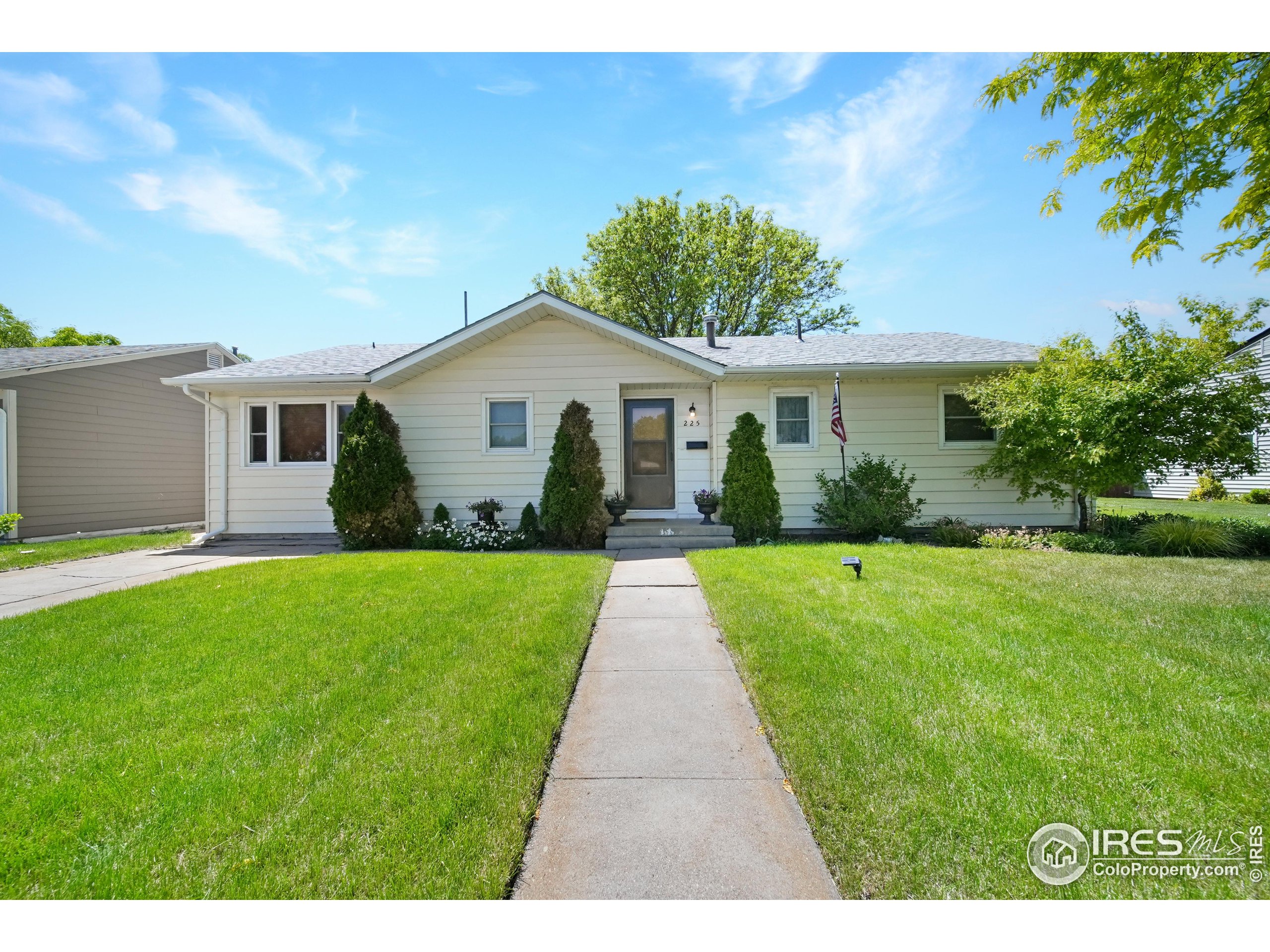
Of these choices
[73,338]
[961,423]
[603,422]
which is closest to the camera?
[603,422]

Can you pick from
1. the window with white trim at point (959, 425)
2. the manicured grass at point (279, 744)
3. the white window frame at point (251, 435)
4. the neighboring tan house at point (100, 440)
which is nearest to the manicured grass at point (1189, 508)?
the window with white trim at point (959, 425)

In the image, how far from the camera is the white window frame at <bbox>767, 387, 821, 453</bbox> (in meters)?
10.1

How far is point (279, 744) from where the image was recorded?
2.63 m

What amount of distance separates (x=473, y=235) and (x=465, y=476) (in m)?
4.12

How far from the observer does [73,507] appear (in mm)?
12070

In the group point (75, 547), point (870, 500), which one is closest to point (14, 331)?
point (75, 547)

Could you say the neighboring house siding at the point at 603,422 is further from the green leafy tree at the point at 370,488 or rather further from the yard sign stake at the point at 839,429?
the green leafy tree at the point at 370,488

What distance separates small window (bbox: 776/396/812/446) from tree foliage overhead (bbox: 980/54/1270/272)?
450 cm

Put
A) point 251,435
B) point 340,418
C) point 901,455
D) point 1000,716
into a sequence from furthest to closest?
point 251,435, point 340,418, point 901,455, point 1000,716

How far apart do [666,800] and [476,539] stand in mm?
7489

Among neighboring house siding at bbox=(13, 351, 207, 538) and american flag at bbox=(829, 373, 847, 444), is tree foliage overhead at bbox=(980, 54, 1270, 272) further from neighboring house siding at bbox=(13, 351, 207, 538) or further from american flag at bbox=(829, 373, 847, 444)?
neighboring house siding at bbox=(13, 351, 207, 538)

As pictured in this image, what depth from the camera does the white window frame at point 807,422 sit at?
10.1 meters

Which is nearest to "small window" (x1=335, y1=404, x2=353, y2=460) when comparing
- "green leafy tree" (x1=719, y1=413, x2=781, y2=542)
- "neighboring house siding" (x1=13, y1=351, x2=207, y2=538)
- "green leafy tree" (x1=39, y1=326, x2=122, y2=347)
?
"neighboring house siding" (x1=13, y1=351, x2=207, y2=538)

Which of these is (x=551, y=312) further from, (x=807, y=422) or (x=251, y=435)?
(x=251, y=435)
